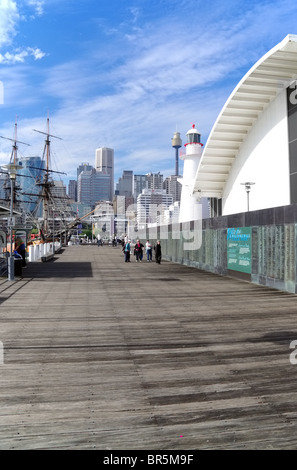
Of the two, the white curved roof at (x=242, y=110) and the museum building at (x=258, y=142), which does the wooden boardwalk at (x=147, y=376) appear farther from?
the white curved roof at (x=242, y=110)

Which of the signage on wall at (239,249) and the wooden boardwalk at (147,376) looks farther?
the signage on wall at (239,249)

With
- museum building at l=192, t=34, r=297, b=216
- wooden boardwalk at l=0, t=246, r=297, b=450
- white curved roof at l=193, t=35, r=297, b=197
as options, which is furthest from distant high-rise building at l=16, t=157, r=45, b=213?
wooden boardwalk at l=0, t=246, r=297, b=450

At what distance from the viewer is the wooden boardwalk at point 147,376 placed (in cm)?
348

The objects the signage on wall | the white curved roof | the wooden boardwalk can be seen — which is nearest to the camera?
the wooden boardwalk

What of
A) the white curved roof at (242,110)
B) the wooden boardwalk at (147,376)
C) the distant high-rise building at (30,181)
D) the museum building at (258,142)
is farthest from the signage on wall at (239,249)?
the distant high-rise building at (30,181)


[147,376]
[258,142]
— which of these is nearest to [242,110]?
[258,142]

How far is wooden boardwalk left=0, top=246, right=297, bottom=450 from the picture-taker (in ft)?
11.4

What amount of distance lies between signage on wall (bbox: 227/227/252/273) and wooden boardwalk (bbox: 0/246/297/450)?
586 cm

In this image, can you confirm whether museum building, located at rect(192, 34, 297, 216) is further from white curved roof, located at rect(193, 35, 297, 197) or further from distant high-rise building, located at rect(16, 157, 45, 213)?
distant high-rise building, located at rect(16, 157, 45, 213)

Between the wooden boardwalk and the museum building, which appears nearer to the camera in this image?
the wooden boardwalk

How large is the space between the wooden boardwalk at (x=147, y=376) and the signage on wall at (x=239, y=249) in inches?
231

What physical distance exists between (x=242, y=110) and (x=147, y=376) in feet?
78.2

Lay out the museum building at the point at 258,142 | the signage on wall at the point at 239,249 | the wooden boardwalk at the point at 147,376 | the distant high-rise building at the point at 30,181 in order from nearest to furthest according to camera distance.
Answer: the wooden boardwalk at the point at 147,376, the signage on wall at the point at 239,249, the museum building at the point at 258,142, the distant high-rise building at the point at 30,181
